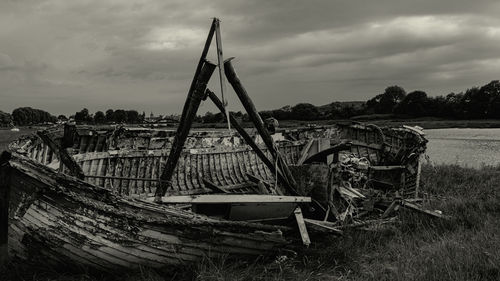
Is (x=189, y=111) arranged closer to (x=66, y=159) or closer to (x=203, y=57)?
(x=203, y=57)

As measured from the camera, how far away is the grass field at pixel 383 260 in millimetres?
5195

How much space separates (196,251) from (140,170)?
168 inches

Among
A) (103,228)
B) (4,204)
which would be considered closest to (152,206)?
(103,228)

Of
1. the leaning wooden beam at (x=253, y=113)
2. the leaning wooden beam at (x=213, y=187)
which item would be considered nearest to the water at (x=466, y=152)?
the leaning wooden beam at (x=213, y=187)

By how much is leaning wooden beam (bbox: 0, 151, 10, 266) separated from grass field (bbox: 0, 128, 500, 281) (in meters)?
0.23

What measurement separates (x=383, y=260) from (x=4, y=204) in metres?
5.03

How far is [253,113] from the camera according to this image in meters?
6.98

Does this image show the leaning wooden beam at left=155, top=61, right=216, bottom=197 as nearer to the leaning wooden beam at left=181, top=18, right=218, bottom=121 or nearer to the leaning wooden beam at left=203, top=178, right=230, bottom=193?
the leaning wooden beam at left=181, top=18, right=218, bottom=121

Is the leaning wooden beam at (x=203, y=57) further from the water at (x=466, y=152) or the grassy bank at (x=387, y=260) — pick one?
the water at (x=466, y=152)

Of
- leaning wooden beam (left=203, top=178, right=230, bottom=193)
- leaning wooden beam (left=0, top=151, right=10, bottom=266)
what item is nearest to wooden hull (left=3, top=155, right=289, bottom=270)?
leaning wooden beam (left=0, top=151, right=10, bottom=266)

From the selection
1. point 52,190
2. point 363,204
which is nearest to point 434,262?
point 363,204

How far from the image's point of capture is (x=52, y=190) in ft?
16.0

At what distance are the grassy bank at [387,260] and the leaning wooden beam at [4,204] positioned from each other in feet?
0.79

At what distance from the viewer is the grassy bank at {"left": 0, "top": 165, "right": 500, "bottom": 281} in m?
5.20
